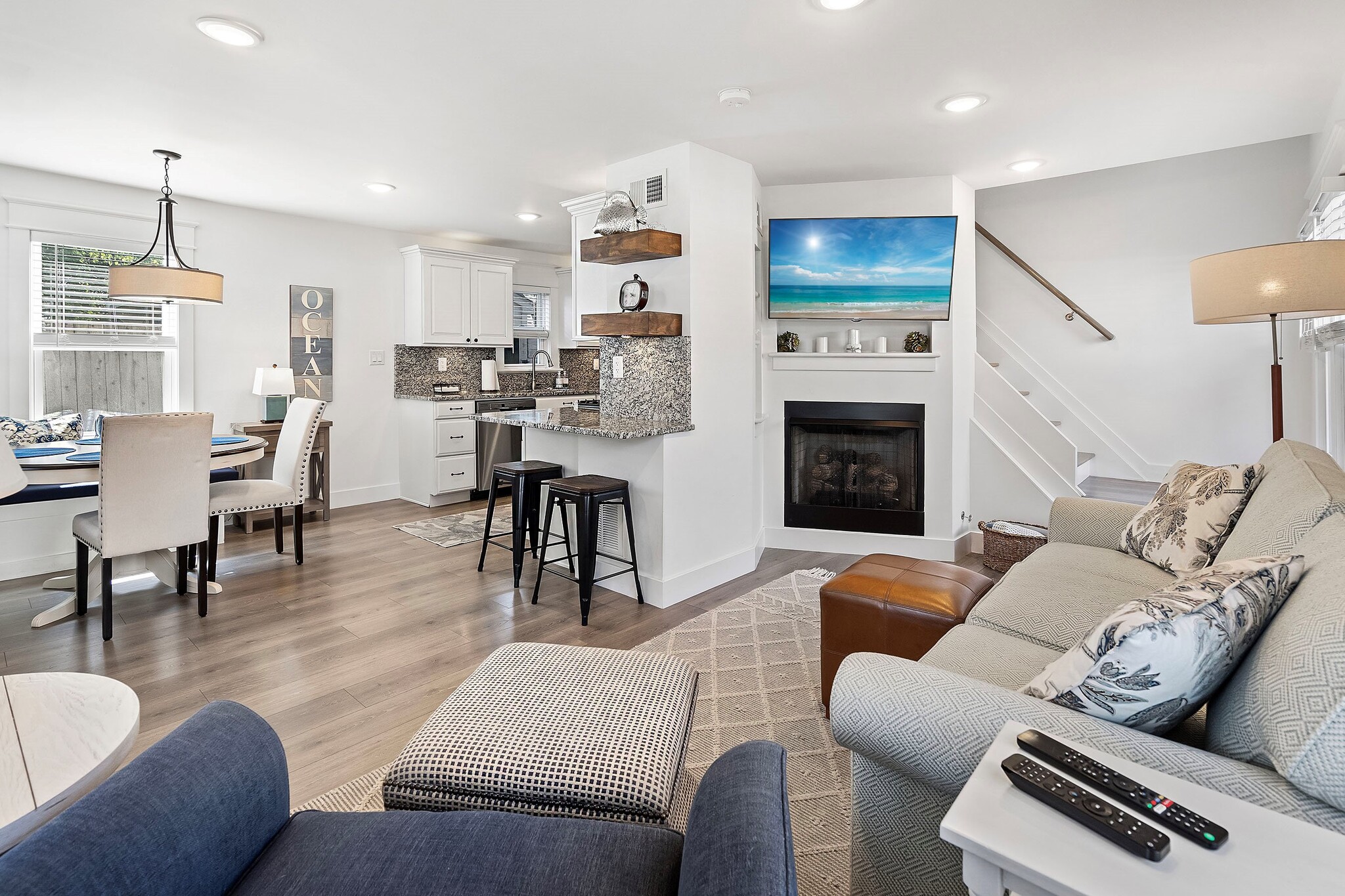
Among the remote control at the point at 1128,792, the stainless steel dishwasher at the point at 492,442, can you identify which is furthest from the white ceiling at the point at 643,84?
the stainless steel dishwasher at the point at 492,442

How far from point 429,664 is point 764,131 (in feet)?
9.52

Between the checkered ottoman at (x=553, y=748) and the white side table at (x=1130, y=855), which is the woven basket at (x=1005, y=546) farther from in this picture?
the white side table at (x=1130, y=855)

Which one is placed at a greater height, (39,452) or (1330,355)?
(1330,355)

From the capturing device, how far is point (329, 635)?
3.11 m

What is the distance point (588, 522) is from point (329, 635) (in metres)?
1.27

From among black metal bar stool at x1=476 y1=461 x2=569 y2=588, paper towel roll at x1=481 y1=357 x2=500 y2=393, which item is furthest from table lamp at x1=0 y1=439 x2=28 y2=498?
paper towel roll at x1=481 y1=357 x2=500 y2=393

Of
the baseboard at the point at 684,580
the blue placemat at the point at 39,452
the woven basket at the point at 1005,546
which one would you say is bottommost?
the baseboard at the point at 684,580

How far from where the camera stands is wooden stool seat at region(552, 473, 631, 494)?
131 inches

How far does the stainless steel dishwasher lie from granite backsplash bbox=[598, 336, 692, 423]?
2.26 m

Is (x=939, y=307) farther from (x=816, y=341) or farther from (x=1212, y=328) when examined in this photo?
(x=1212, y=328)

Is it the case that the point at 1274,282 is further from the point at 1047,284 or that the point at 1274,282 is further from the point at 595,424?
the point at 1047,284

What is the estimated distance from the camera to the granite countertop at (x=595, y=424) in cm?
328

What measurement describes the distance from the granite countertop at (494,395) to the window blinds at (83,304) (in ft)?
6.04

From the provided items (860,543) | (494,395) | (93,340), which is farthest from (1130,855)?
(494,395)
